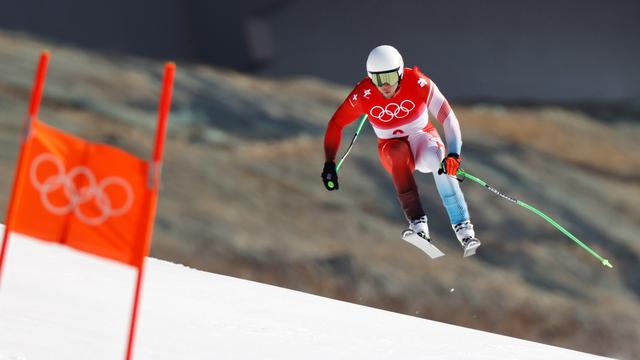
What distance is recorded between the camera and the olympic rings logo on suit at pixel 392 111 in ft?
17.6

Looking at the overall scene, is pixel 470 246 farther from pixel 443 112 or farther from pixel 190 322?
pixel 190 322

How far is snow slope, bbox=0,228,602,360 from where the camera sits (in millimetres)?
5215

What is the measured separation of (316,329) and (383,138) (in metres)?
1.64

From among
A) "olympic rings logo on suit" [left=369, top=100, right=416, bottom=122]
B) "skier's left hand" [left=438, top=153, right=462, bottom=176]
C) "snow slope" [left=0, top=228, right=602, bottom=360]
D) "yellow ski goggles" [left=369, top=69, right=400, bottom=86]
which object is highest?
"yellow ski goggles" [left=369, top=69, right=400, bottom=86]

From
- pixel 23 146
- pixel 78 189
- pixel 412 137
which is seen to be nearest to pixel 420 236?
pixel 412 137

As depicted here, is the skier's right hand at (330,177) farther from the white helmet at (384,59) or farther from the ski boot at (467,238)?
the ski boot at (467,238)

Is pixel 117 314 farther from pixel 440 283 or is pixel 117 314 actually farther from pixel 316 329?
pixel 440 283

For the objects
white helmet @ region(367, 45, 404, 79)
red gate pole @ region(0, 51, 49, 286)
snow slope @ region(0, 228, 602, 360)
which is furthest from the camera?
snow slope @ region(0, 228, 602, 360)

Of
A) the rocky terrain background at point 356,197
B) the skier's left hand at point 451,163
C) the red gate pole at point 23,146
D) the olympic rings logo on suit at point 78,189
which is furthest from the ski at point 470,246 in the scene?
the rocky terrain background at point 356,197

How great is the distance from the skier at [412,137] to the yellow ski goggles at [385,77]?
0.01 m

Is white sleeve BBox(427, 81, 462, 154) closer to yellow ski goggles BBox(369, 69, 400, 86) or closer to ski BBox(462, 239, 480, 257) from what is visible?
yellow ski goggles BBox(369, 69, 400, 86)

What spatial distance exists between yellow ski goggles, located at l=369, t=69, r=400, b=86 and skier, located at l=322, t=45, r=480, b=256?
0.05ft

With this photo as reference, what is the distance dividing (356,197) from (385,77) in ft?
27.4

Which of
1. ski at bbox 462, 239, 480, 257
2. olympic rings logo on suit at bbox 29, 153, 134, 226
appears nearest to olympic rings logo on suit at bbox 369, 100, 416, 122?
ski at bbox 462, 239, 480, 257
